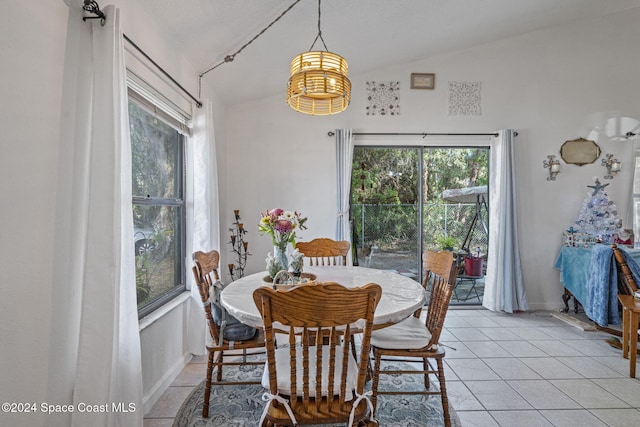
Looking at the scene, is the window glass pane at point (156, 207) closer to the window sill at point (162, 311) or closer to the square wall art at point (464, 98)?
the window sill at point (162, 311)

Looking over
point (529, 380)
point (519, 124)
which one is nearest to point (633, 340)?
point (529, 380)

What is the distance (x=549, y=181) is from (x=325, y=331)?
384cm

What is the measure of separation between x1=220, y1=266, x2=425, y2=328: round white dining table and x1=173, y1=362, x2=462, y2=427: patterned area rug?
2.49ft

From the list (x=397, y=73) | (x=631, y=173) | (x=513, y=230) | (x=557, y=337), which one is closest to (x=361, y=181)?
(x=397, y=73)

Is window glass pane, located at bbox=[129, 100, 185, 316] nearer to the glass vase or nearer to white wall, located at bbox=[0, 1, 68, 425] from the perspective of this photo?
white wall, located at bbox=[0, 1, 68, 425]

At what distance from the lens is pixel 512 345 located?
2.97 metres

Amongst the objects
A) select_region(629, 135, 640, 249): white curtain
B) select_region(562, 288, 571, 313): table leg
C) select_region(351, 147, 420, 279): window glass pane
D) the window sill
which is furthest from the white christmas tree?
the window sill

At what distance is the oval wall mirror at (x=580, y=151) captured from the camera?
3.93m

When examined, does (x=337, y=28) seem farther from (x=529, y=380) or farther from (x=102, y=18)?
(x=529, y=380)

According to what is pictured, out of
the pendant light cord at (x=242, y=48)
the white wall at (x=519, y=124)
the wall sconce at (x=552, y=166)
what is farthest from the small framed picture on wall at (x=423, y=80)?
the pendant light cord at (x=242, y=48)

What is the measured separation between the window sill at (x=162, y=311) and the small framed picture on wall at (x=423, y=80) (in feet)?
11.3

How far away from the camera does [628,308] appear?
246 cm

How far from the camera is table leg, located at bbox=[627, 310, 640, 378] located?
2398 millimetres

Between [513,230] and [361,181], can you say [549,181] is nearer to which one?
[513,230]
